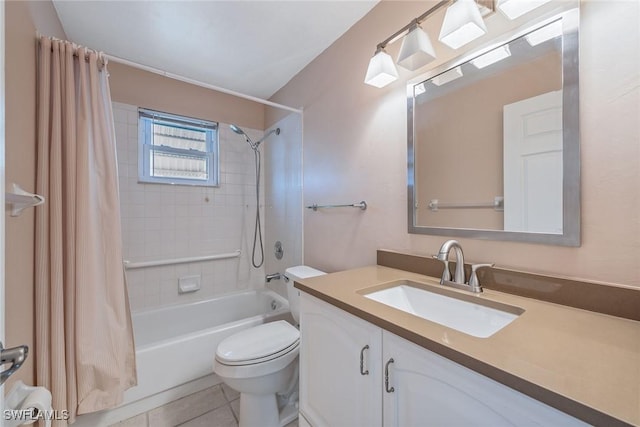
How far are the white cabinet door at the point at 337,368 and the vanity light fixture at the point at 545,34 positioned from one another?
1.09m

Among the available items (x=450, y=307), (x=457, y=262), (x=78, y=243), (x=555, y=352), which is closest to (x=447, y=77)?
(x=457, y=262)

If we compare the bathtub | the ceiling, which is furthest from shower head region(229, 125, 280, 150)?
the bathtub

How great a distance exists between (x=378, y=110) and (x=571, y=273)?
108 cm

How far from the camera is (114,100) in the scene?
6.45 feet

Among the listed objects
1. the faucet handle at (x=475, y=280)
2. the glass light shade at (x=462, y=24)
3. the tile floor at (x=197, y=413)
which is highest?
the glass light shade at (x=462, y=24)

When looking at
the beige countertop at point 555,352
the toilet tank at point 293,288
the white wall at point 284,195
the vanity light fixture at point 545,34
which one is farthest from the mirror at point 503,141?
the white wall at point 284,195

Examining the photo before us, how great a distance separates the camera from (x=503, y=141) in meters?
0.96

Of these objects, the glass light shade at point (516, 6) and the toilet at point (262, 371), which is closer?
the glass light shade at point (516, 6)

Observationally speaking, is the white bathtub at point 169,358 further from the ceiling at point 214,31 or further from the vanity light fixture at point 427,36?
the ceiling at point 214,31

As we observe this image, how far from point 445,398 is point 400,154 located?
40.5 inches

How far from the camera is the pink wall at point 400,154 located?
0.70m

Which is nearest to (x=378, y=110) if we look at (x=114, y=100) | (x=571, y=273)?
(x=571, y=273)

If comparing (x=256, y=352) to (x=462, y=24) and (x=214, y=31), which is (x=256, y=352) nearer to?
(x=462, y=24)


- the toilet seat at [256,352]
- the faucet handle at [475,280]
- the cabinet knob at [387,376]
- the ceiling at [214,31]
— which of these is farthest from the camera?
the ceiling at [214,31]
